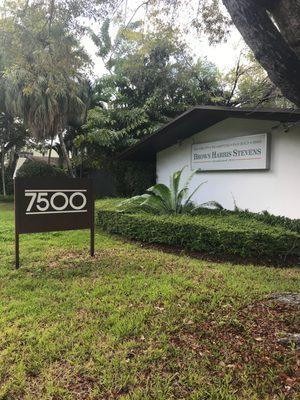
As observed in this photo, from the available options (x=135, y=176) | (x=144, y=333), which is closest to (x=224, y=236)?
(x=144, y=333)

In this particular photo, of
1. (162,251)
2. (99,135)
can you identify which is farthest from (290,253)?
(99,135)

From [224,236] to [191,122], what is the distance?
4.27 metres

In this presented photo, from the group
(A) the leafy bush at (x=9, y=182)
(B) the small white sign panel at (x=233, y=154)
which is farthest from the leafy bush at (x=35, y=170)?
(B) the small white sign panel at (x=233, y=154)

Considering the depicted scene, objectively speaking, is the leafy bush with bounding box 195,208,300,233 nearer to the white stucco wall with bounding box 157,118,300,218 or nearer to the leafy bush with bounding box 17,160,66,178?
the white stucco wall with bounding box 157,118,300,218

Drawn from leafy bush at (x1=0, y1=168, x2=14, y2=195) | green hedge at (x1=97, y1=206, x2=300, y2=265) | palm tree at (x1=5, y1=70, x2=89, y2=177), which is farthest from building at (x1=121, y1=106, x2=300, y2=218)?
leafy bush at (x1=0, y1=168, x2=14, y2=195)

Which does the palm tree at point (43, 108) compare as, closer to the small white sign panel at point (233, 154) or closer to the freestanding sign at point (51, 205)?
the small white sign panel at point (233, 154)

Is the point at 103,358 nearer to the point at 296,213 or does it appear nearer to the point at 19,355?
the point at 19,355

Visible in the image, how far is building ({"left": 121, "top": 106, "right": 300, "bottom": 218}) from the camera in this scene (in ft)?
25.3

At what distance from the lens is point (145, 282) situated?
4.85 m

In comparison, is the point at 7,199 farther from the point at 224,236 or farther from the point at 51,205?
the point at 224,236

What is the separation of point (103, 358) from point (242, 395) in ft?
3.88

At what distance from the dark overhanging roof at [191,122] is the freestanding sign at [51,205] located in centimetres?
377

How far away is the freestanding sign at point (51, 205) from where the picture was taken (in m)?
5.55

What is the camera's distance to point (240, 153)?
29.2 feet
